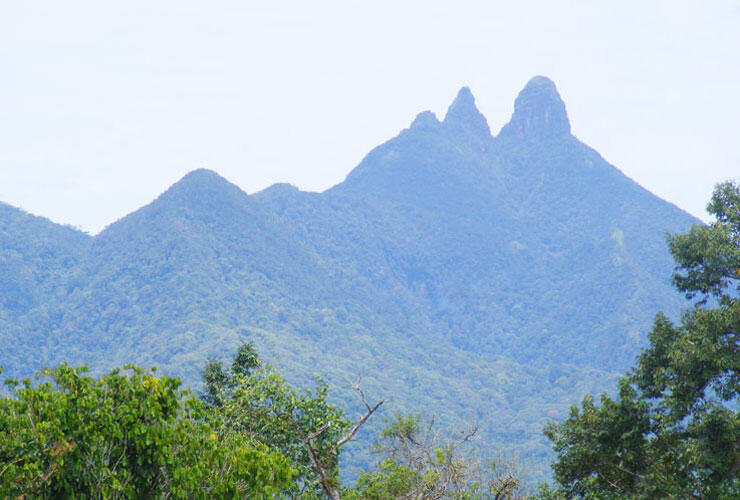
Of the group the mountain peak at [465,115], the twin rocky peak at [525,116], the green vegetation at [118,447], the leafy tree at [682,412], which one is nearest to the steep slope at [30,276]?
the leafy tree at [682,412]

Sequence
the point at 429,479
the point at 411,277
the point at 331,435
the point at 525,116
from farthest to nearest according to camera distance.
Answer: the point at 525,116 → the point at 411,277 → the point at 331,435 → the point at 429,479

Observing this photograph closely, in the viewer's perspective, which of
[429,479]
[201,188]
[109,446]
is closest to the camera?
[109,446]

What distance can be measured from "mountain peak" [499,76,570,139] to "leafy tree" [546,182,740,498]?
170104mm

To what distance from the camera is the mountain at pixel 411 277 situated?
88.5 meters

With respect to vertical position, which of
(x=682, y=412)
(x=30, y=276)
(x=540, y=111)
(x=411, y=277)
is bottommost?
(x=682, y=412)

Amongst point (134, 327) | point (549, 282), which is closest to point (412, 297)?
point (549, 282)

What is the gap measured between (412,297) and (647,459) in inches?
5019

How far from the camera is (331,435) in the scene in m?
14.1

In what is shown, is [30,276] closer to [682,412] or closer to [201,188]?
[201,188]

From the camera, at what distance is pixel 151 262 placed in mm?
104812

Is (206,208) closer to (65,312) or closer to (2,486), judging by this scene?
(65,312)

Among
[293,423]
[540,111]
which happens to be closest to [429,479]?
[293,423]

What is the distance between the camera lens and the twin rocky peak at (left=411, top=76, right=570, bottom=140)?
7087 inches

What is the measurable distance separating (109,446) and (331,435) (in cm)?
654
